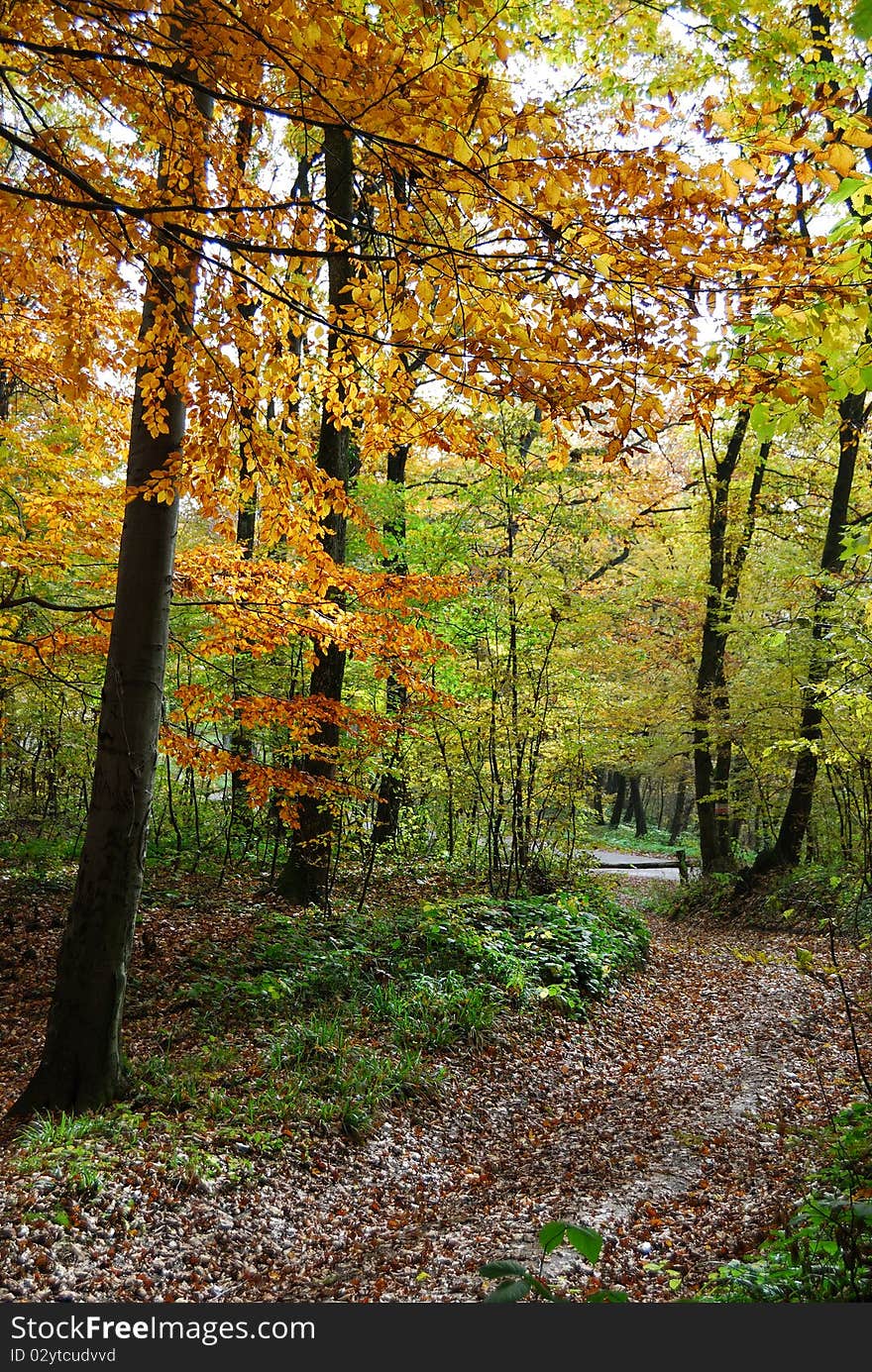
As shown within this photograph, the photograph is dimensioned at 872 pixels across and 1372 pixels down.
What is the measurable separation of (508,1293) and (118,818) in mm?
3557

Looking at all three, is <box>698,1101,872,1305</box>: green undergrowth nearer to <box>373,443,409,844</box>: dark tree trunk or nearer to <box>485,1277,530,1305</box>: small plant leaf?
<box>485,1277,530,1305</box>: small plant leaf

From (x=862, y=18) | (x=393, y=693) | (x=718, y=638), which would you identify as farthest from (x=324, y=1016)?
(x=718, y=638)

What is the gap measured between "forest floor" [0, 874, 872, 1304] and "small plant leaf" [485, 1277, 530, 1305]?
1.74m

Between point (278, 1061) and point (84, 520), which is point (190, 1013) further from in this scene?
point (84, 520)

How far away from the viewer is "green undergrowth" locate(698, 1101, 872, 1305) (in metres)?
2.82

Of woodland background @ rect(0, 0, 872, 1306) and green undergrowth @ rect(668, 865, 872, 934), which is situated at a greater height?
woodland background @ rect(0, 0, 872, 1306)

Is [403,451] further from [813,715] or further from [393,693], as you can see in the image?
[813,715]

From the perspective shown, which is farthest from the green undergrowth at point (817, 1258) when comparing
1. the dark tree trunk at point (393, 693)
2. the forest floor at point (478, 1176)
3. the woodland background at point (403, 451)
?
the dark tree trunk at point (393, 693)

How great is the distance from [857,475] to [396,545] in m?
8.45

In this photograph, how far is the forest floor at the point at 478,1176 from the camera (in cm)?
361

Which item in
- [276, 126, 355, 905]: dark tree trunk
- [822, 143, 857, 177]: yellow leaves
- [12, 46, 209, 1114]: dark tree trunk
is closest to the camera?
[822, 143, 857, 177]: yellow leaves

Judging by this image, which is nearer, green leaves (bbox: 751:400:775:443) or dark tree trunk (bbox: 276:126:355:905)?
green leaves (bbox: 751:400:775:443)

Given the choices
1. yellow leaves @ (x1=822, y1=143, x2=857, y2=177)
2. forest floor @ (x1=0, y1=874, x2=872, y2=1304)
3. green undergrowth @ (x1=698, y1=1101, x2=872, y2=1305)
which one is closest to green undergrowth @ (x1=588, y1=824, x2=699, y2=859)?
forest floor @ (x1=0, y1=874, x2=872, y2=1304)

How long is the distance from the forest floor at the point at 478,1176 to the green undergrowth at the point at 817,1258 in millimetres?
232
